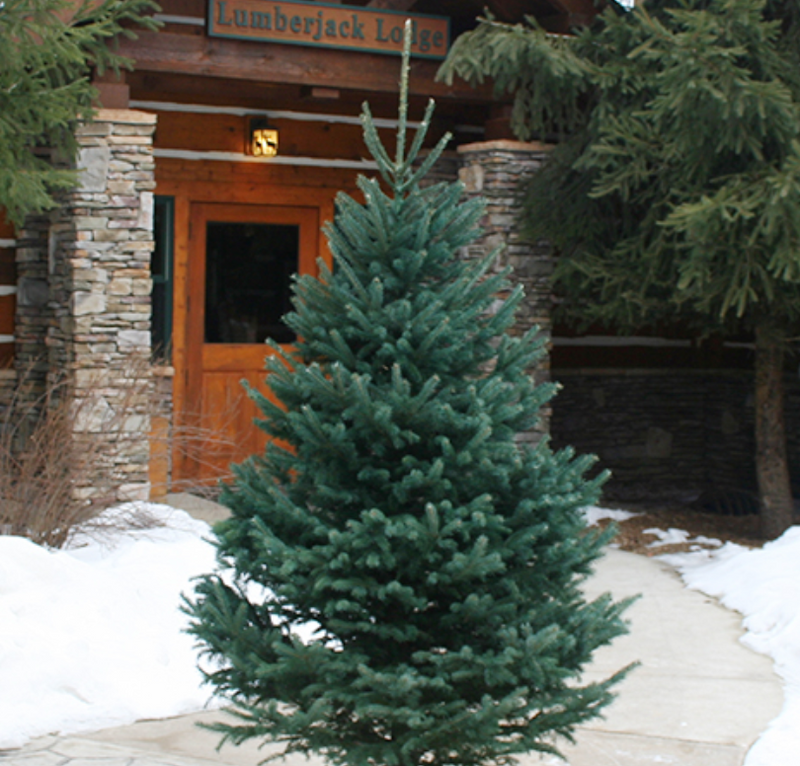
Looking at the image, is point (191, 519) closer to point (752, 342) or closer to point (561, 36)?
point (561, 36)

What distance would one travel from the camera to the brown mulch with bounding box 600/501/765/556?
9.09 m

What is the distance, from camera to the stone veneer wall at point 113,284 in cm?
813

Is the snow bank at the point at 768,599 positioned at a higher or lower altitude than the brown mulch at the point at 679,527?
higher

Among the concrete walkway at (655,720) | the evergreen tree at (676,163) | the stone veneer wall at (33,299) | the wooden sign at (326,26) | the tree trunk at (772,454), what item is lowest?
the concrete walkway at (655,720)

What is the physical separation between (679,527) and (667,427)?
303 centimetres

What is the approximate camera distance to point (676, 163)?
8.49 metres

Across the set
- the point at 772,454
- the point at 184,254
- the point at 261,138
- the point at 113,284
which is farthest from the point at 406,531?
the point at 261,138

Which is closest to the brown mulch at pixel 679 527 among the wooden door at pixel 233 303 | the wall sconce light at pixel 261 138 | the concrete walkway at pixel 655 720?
the concrete walkway at pixel 655 720

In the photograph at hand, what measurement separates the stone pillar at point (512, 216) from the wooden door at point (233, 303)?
1803mm

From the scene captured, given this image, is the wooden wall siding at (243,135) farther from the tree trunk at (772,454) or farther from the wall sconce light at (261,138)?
the tree trunk at (772,454)

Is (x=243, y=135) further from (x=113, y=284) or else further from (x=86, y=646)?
(x=86, y=646)

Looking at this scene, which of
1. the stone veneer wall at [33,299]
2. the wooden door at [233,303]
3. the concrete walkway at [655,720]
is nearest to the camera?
the concrete walkway at [655,720]

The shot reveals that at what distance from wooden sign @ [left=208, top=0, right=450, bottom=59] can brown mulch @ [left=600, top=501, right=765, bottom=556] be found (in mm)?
4196

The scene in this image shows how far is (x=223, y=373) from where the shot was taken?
10.4 meters
